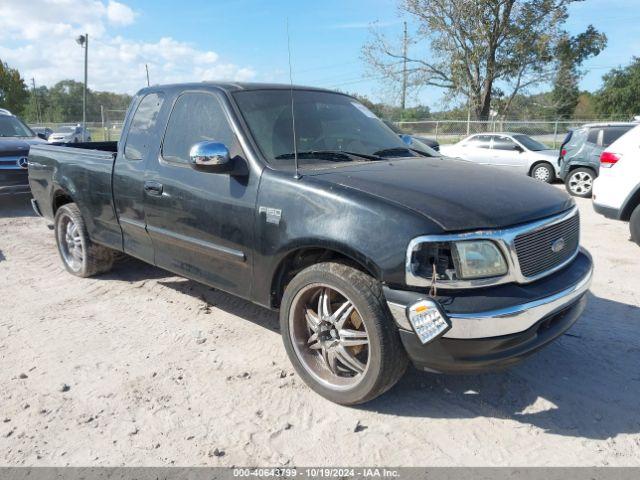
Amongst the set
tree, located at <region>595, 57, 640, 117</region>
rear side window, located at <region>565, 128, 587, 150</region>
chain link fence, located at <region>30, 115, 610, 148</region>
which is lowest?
rear side window, located at <region>565, 128, 587, 150</region>

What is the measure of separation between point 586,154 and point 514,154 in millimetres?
3142

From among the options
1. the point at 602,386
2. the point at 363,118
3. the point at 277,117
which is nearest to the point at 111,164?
the point at 277,117

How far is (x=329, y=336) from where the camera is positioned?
3.11 meters

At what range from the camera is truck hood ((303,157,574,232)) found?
8.73 ft

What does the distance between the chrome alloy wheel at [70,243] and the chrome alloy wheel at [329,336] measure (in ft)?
10.5

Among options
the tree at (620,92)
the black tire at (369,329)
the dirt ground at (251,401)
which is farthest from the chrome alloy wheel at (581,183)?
the tree at (620,92)

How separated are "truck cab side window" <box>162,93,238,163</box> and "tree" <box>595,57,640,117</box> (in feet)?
178

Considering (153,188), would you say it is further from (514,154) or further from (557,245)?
(514,154)

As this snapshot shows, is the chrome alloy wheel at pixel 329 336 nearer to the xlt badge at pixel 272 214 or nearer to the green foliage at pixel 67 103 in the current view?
the xlt badge at pixel 272 214

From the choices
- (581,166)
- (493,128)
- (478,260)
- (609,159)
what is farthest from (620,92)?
(478,260)

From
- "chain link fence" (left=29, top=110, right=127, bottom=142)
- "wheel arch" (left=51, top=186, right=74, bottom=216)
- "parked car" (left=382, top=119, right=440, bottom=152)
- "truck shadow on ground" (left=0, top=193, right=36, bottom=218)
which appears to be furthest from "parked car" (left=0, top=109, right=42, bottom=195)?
"chain link fence" (left=29, top=110, right=127, bottom=142)

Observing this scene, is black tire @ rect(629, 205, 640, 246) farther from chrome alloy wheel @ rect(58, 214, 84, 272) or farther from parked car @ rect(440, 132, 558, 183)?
parked car @ rect(440, 132, 558, 183)

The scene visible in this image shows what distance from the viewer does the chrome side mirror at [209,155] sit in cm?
322

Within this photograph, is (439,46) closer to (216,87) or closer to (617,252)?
(617,252)
